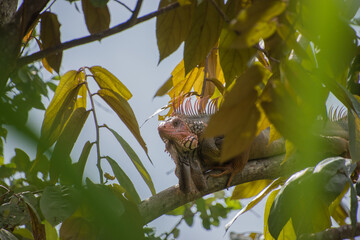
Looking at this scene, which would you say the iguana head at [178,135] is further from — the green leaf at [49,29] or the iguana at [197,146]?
the green leaf at [49,29]

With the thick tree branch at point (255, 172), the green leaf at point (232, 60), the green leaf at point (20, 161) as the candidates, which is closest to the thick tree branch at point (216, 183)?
the thick tree branch at point (255, 172)

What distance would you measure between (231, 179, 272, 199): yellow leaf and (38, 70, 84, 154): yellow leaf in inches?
35.3

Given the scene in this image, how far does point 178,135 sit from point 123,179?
681mm

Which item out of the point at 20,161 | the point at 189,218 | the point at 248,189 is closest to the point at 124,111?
the point at 248,189

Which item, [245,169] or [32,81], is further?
[32,81]

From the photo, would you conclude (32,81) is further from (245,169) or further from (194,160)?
(245,169)

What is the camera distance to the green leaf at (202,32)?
1.14 meters

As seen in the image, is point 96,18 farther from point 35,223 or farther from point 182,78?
point 35,223

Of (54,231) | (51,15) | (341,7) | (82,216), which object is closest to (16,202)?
(54,231)

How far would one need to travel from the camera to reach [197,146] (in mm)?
2104

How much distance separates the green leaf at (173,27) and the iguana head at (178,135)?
904 mm

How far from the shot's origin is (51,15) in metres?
1.54

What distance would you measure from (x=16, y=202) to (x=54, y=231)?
19 cm

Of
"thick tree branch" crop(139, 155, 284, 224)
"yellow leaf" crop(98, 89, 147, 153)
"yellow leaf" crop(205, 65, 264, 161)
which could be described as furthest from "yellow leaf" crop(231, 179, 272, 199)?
"yellow leaf" crop(205, 65, 264, 161)
